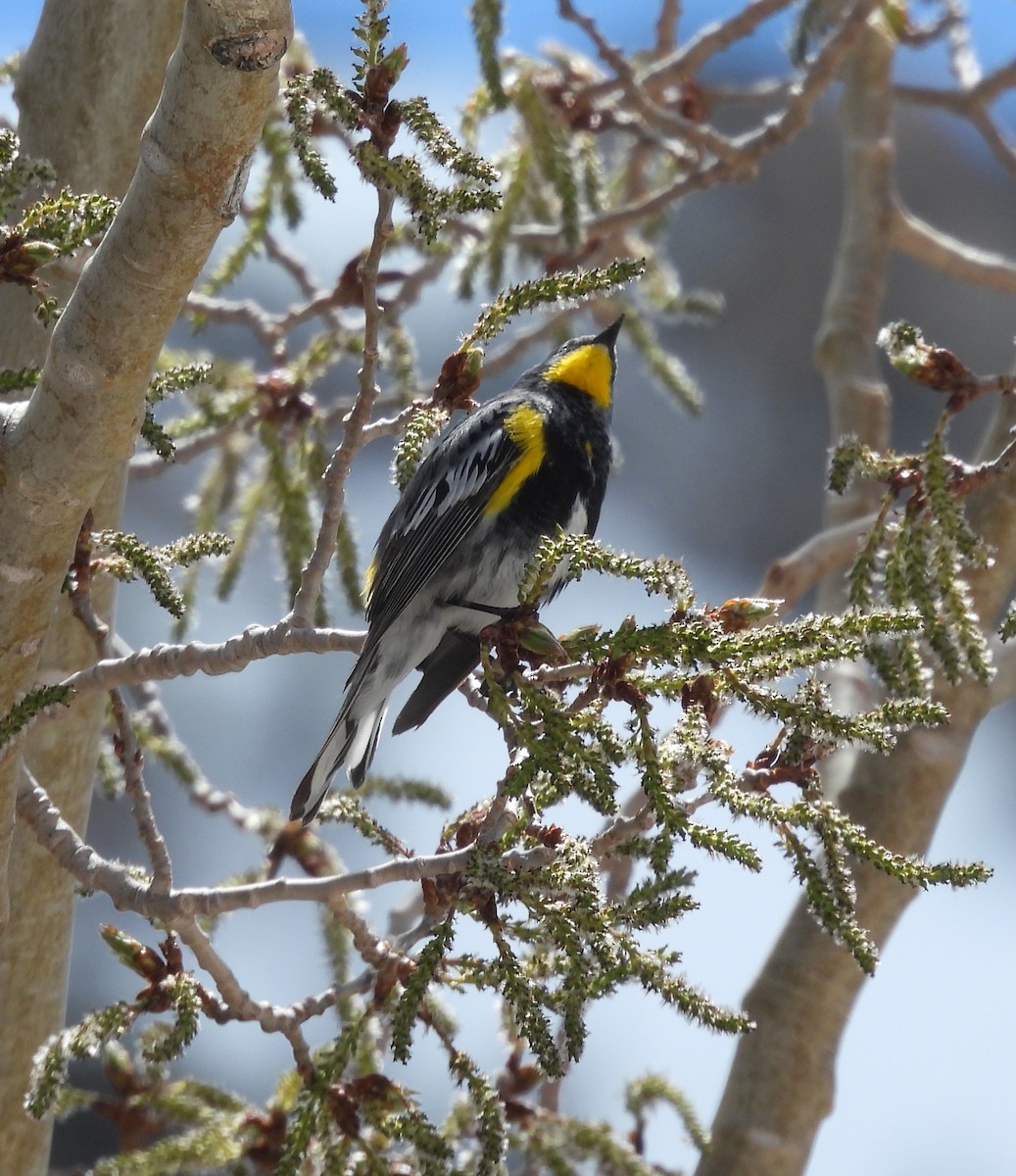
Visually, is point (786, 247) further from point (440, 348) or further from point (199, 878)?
point (199, 878)

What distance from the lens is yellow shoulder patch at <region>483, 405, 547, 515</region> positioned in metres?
2.47

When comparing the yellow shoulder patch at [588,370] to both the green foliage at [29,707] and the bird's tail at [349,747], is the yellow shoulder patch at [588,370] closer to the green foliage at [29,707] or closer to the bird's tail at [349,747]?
the bird's tail at [349,747]

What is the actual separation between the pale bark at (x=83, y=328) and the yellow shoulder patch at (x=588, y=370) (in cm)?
107

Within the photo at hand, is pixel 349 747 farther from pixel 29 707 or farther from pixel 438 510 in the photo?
pixel 29 707

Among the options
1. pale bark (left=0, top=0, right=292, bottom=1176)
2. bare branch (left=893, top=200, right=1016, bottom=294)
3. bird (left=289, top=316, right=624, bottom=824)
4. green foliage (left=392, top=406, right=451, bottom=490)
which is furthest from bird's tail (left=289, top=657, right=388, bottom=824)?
bare branch (left=893, top=200, right=1016, bottom=294)

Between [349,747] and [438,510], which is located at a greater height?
[438,510]

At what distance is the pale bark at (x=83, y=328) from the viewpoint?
4.21 ft

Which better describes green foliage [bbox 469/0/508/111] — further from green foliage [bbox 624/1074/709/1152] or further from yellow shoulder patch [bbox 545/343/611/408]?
green foliage [bbox 624/1074/709/1152]

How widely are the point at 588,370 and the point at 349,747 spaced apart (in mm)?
1095

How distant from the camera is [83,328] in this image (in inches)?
54.1

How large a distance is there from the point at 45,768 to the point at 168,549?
64 centimetres

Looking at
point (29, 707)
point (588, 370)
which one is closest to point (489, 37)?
point (588, 370)

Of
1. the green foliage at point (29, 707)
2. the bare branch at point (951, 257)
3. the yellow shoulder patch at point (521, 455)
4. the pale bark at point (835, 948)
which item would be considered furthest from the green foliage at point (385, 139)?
the bare branch at point (951, 257)

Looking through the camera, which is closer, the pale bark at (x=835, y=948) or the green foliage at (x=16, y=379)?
the green foliage at (x=16, y=379)
